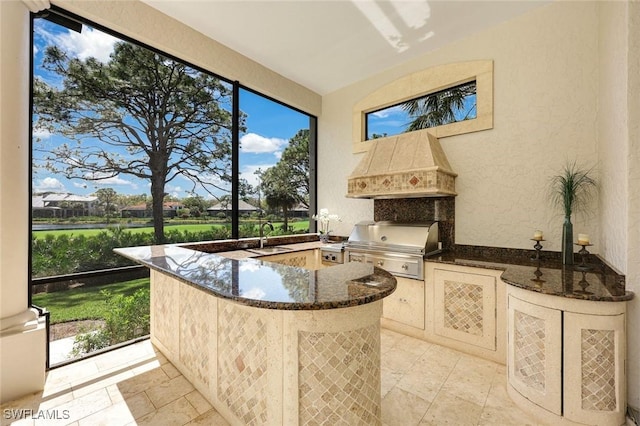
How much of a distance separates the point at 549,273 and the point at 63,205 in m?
4.26

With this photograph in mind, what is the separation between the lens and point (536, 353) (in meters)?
1.67

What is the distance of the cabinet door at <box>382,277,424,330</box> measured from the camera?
2.72 m

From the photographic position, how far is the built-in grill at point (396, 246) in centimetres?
276

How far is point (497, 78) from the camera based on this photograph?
284cm

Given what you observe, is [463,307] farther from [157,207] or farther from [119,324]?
[119,324]

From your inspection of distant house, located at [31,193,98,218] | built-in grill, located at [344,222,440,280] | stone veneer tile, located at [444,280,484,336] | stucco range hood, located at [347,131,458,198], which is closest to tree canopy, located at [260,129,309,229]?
stucco range hood, located at [347,131,458,198]

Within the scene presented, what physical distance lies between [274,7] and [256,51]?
32.6 inches

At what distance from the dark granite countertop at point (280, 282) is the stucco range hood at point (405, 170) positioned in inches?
61.3

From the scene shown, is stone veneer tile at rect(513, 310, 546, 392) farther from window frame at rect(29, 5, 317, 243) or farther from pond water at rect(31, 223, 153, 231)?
pond water at rect(31, 223, 153, 231)

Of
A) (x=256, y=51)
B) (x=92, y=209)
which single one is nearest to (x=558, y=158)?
(x=256, y=51)

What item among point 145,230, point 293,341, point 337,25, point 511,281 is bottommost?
point 293,341

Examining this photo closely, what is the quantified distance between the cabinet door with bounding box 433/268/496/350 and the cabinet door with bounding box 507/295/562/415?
0.49 metres

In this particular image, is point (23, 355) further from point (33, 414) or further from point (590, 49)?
point (590, 49)

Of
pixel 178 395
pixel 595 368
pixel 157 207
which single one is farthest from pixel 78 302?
pixel 595 368
